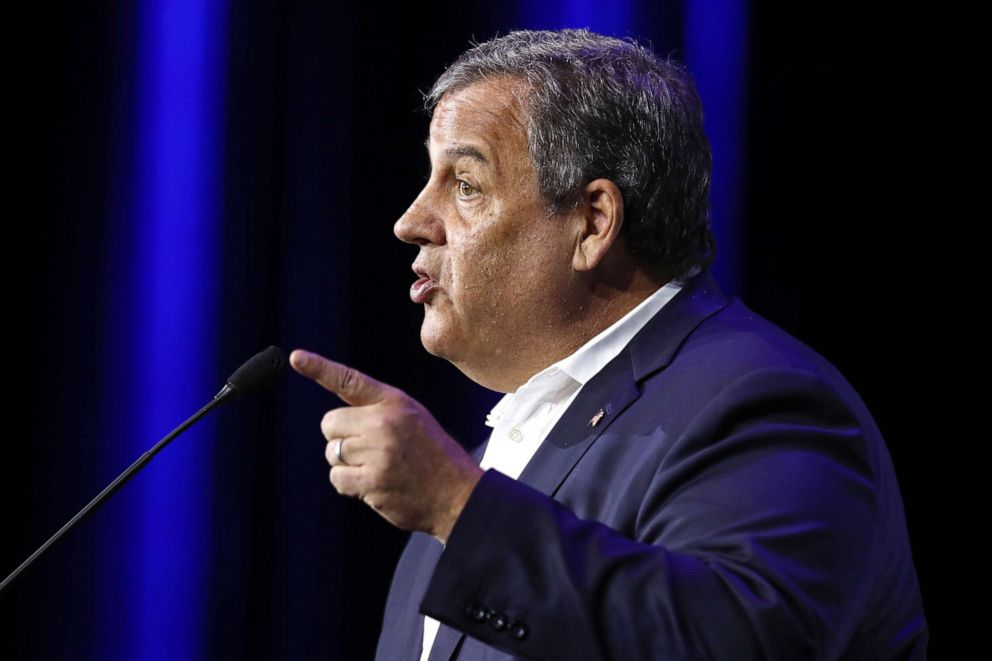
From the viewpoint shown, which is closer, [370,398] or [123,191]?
[370,398]

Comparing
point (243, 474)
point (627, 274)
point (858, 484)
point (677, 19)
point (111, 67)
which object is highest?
point (677, 19)

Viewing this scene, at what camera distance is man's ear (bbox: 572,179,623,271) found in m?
1.86

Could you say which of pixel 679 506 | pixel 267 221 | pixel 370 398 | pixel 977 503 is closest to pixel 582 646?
pixel 679 506

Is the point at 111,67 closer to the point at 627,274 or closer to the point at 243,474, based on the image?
the point at 243,474

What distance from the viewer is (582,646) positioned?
3.98 feet

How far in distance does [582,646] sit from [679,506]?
0.77ft

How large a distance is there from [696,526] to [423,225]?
0.76 metres

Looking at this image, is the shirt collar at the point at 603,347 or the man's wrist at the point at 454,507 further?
the shirt collar at the point at 603,347

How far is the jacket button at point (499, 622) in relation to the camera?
1227mm

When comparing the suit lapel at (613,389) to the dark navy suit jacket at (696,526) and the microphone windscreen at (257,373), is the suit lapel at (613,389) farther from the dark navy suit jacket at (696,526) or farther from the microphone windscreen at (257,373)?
the microphone windscreen at (257,373)

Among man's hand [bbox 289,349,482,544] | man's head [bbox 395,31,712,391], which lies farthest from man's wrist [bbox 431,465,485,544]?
man's head [bbox 395,31,712,391]

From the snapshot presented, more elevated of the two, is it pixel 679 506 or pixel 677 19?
pixel 677 19

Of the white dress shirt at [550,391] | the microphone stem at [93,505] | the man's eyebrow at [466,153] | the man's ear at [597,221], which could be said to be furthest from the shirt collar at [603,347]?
the microphone stem at [93,505]

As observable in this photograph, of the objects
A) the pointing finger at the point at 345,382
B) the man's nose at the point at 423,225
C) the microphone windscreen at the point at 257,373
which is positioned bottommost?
the microphone windscreen at the point at 257,373
